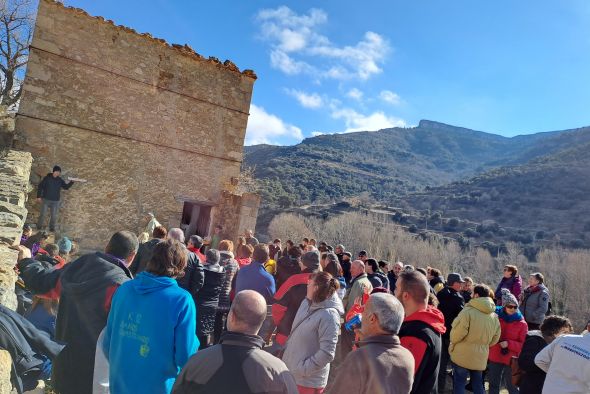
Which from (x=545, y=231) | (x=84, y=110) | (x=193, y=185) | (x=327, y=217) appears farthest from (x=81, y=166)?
(x=545, y=231)

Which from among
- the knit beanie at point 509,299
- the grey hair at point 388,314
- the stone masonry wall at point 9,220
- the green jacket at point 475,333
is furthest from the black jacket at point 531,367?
the stone masonry wall at point 9,220

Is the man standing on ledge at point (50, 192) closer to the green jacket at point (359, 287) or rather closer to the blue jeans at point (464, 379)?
the green jacket at point (359, 287)

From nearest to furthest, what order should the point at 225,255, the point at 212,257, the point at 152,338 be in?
the point at 152,338, the point at 212,257, the point at 225,255

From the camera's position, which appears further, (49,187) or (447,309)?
(49,187)

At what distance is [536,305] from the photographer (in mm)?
6199

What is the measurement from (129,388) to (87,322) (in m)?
0.72

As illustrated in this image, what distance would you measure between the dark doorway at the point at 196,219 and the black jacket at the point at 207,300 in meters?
7.65

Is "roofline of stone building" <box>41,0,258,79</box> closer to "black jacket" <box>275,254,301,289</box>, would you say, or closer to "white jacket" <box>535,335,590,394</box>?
"black jacket" <box>275,254,301,289</box>

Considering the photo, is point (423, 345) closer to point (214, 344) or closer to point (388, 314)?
point (388, 314)

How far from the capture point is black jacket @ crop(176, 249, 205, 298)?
4465mm

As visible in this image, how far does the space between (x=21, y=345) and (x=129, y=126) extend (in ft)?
30.1

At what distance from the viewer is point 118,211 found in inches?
437

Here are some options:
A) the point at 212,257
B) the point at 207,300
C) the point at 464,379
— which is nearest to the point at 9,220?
the point at 212,257

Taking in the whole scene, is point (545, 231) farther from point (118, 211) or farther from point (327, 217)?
point (118, 211)
